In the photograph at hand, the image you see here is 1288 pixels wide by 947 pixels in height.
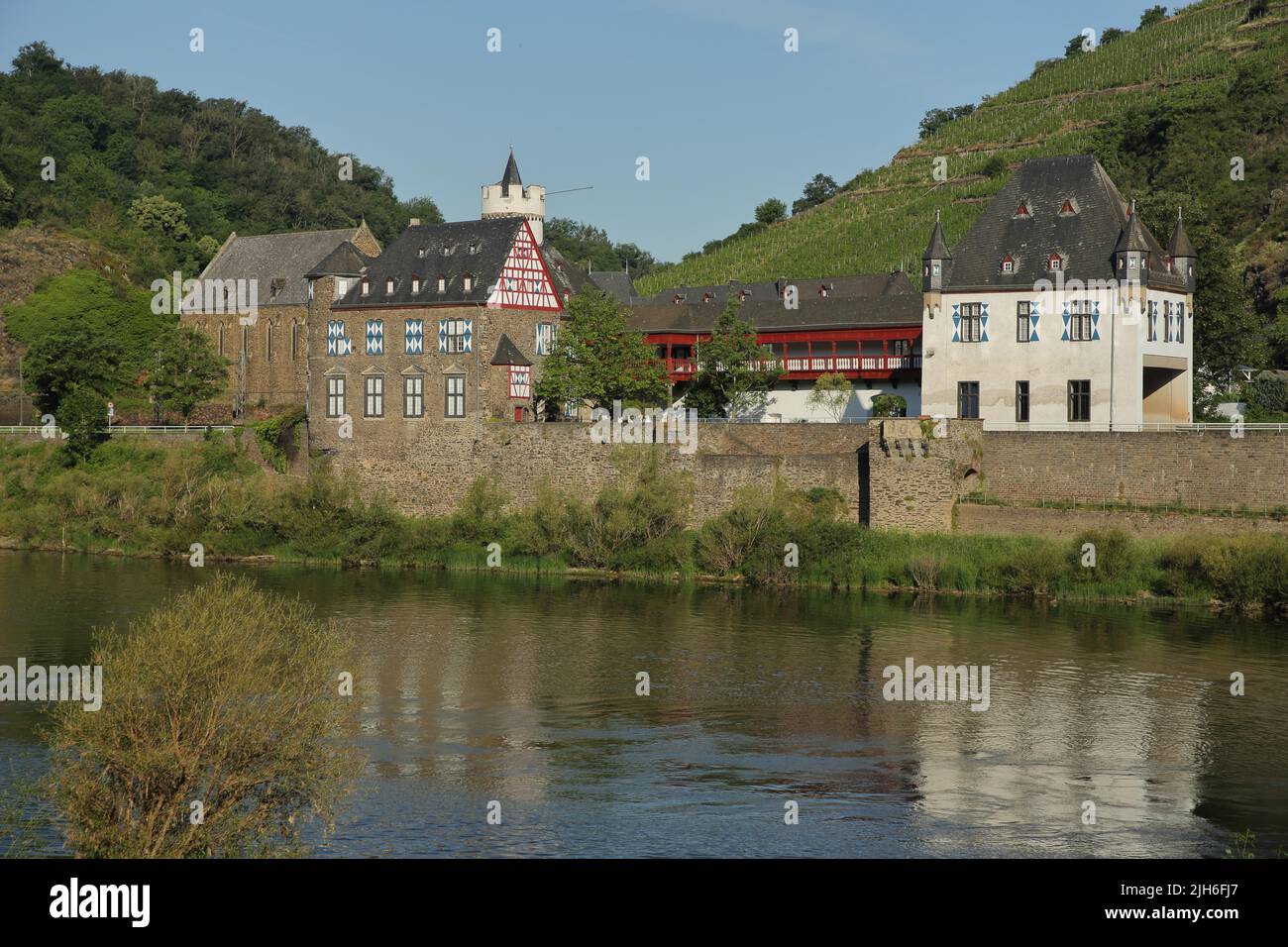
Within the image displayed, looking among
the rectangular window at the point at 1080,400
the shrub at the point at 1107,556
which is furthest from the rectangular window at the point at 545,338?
the shrub at the point at 1107,556

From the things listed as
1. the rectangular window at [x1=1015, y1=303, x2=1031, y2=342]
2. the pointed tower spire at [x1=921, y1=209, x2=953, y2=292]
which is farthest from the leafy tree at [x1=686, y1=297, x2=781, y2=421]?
the rectangular window at [x1=1015, y1=303, x2=1031, y2=342]

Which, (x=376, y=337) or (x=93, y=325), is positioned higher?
(x=93, y=325)

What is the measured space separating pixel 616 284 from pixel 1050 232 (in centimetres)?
3388

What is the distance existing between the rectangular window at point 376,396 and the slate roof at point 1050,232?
18641 mm

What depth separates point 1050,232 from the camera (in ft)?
149

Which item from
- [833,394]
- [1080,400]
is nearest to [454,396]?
[833,394]

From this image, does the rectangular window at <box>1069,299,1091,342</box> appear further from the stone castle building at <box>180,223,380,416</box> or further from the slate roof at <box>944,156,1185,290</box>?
the stone castle building at <box>180,223,380,416</box>

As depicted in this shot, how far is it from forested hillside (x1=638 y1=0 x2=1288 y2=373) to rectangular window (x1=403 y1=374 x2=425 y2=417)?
80.3ft

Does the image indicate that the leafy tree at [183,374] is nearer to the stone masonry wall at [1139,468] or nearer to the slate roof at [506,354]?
the slate roof at [506,354]

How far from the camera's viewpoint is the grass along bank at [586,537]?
38.6 m

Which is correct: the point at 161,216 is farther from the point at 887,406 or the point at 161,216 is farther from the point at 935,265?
the point at 935,265

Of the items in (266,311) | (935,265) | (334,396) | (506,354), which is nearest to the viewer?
(935,265)

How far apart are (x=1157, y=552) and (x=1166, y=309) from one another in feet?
30.7

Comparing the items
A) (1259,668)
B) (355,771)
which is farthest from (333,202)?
(355,771)
